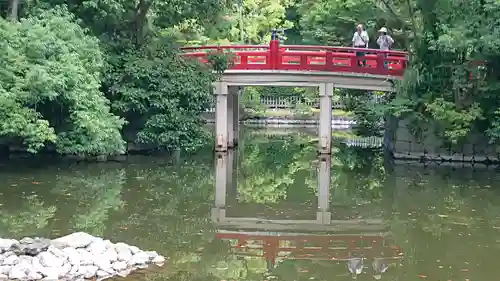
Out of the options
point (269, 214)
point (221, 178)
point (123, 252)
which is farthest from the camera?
point (221, 178)

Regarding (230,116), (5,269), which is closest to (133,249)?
(5,269)

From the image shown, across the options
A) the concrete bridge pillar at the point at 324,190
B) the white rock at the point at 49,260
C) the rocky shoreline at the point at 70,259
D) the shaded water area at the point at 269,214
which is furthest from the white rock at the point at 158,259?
the concrete bridge pillar at the point at 324,190

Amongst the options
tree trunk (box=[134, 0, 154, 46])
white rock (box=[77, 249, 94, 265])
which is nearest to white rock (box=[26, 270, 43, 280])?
white rock (box=[77, 249, 94, 265])

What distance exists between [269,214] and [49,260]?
19.8 feet

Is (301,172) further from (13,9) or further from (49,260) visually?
(49,260)

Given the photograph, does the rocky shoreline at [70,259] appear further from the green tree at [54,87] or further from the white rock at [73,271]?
the green tree at [54,87]

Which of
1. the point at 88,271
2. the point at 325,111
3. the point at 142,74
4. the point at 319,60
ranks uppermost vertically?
the point at 319,60

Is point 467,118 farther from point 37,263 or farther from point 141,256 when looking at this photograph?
point 37,263

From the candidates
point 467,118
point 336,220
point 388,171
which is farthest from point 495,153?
point 336,220

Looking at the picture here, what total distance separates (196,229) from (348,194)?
5.83 meters

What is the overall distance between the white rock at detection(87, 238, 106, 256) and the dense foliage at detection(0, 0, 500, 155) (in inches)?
304

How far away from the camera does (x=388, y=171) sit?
22062 mm

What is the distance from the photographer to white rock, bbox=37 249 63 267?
9.77 metres

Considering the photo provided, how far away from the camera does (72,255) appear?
10.0 meters
